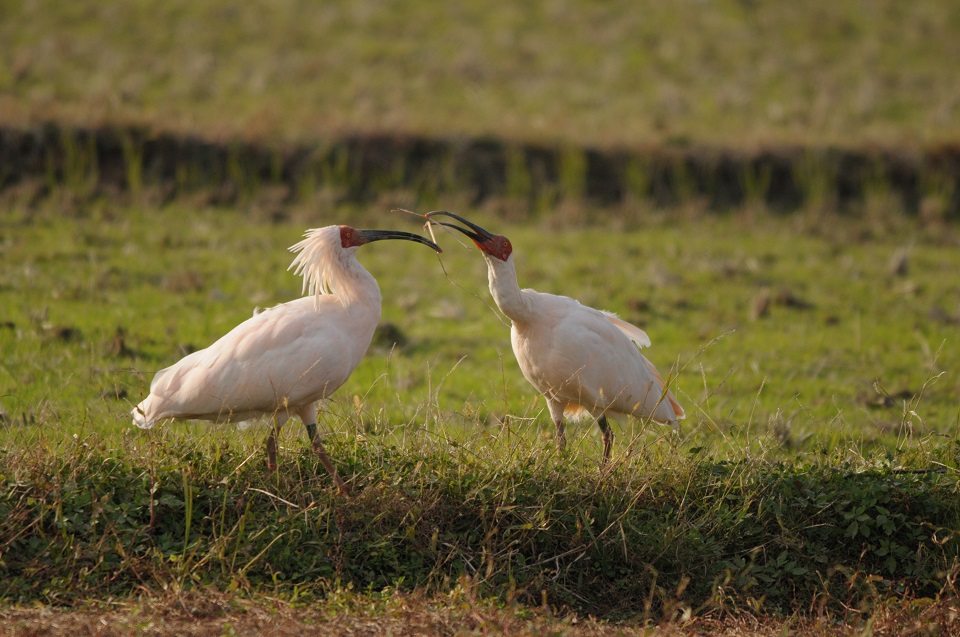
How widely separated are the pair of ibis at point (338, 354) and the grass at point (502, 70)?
862cm

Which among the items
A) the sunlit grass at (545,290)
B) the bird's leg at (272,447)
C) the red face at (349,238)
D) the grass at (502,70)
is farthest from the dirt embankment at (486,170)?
the bird's leg at (272,447)

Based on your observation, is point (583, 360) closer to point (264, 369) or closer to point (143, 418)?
point (264, 369)

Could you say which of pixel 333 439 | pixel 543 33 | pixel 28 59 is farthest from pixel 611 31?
pixel 333 439

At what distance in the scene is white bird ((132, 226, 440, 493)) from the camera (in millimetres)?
5855

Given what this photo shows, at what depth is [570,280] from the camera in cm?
1162

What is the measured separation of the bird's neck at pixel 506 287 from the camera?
21.1 ft

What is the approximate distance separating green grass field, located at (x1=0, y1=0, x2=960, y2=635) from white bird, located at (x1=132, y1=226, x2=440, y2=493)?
0.22 m

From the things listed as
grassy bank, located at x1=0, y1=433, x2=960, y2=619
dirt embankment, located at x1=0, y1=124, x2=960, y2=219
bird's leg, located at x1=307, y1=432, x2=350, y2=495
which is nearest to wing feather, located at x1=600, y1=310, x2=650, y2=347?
grassy bank, located at x1=0, y1=433, x2=960, y2=619

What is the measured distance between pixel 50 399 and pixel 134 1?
1762 centimetres

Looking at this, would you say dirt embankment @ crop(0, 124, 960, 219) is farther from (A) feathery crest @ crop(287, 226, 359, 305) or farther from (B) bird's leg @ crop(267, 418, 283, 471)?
(B) bird's leg @ crop(267, 418, 283, 471)

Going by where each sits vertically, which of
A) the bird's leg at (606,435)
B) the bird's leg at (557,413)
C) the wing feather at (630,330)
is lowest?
the bird's leg at (606,435)

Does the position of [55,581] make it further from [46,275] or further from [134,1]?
[134,1]

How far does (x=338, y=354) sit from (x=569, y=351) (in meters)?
1.48

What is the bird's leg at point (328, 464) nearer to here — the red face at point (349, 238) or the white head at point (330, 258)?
the white head at point (330, 258)
